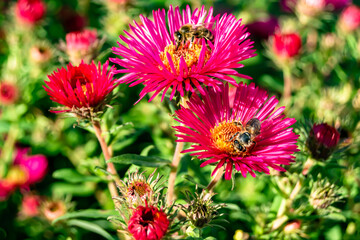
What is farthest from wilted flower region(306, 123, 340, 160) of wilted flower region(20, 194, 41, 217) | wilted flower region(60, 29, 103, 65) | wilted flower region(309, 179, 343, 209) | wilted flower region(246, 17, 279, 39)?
wilted flower region(246, 17, 279, 39)

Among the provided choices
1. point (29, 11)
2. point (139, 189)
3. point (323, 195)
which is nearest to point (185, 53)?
point (139, 189)

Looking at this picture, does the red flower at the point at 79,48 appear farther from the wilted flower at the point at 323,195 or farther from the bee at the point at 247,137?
the wilted flower at the point at 323,195

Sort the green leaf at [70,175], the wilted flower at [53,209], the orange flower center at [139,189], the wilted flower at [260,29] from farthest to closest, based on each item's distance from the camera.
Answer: the wilted flower at [260,29], the wilted flower at [53,209], the green leaf at [70,175], the orange flower center at [139,189]

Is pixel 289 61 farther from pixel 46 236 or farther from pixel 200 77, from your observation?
pixel 46 236

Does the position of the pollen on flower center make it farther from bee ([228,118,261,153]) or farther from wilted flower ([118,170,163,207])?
wilted flower ([118,170,163,207])

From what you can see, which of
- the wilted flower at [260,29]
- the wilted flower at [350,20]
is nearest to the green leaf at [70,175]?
the wilted flower at [260,29]

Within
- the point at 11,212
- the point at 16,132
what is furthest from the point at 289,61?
the point at 11,212
